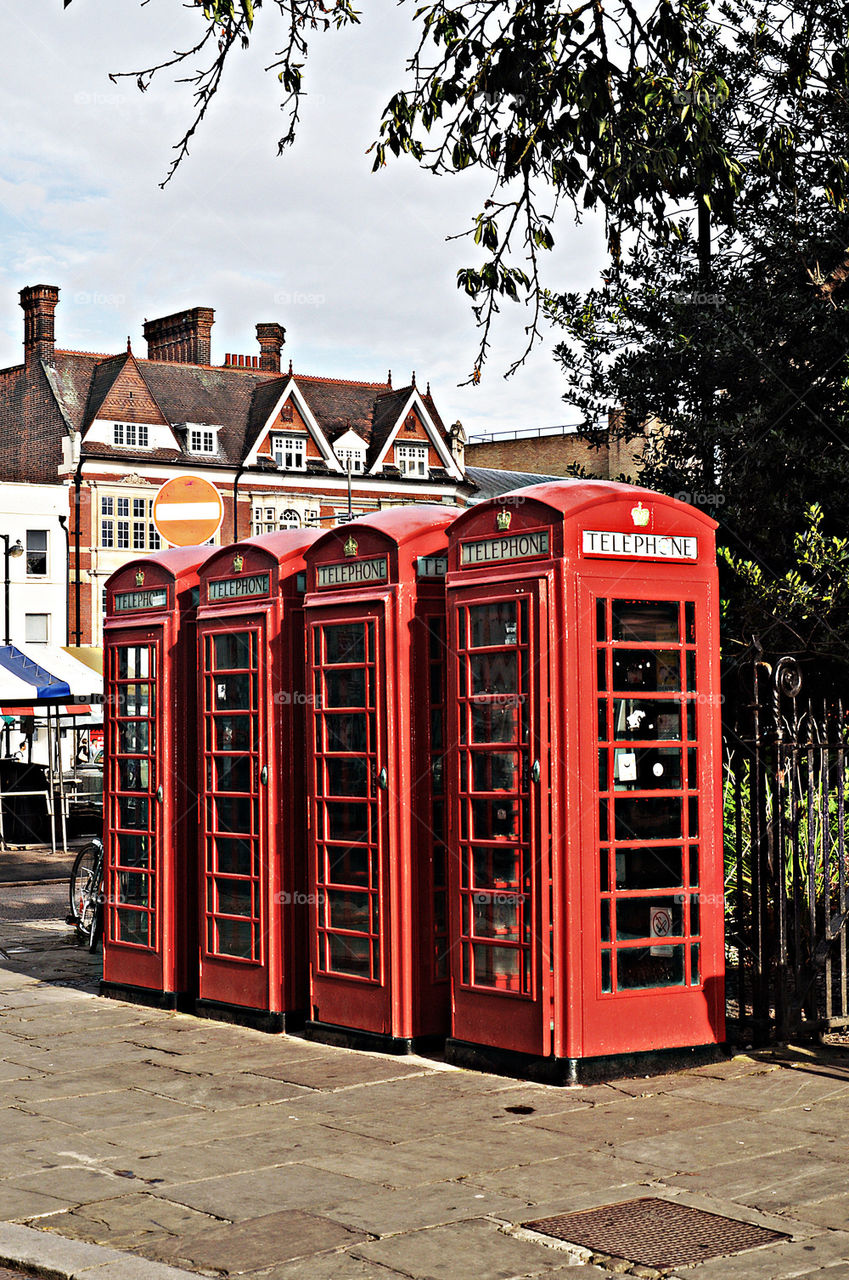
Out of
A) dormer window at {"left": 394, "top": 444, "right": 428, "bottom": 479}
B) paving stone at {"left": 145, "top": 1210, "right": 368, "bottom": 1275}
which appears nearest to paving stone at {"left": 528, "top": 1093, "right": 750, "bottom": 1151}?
paving stone at {"left": 145, "top": 1210, "right": 368, "bottom": 1275}

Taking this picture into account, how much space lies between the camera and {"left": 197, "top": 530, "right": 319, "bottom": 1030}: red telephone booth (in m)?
9.27

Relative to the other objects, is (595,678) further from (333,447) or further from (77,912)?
(333,447)

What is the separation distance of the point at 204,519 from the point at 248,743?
10.4 feet

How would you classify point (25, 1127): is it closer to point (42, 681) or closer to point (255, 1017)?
point (255, 1017)

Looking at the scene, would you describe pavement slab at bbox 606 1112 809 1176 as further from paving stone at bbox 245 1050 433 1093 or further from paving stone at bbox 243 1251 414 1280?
paving stone at bbox 245 1050 433 1093

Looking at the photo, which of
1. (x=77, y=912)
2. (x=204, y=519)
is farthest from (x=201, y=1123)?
(x=77, y=912)

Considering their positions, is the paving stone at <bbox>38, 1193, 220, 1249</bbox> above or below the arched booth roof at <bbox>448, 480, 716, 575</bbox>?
below

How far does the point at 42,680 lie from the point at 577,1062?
55.2ft

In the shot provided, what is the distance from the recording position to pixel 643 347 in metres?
11.8

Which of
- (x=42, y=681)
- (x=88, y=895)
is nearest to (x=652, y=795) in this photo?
(x=88, y=895)

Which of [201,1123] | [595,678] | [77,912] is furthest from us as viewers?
[77,912]

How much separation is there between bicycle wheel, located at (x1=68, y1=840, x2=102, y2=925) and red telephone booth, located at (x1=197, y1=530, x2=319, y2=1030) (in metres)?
3.96

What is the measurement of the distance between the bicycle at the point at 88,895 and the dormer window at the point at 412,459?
53.4m

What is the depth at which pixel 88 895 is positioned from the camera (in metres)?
13.7
